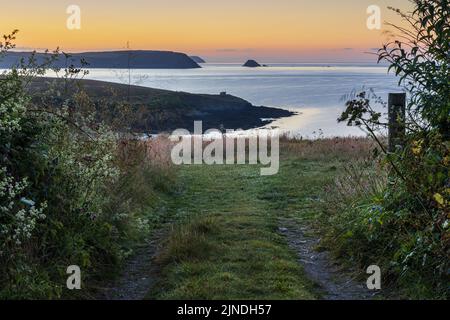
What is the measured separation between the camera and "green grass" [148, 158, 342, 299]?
219 inches

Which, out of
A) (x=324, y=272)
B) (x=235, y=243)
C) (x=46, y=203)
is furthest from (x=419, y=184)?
(x=46, y=203)

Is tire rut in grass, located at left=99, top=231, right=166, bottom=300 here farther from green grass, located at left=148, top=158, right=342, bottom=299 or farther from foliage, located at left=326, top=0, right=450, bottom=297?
foliage, located at left=326, top=0, right=450, bottom=297

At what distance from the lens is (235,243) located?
735 cm

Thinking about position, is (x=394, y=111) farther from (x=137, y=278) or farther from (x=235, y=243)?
(x=137, y=278)

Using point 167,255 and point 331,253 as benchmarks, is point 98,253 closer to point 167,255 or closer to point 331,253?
point 167,255

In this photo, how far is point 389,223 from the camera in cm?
623

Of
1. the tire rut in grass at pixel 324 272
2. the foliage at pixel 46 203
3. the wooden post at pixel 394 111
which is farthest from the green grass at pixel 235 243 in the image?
the wooden post at pixel 394 111

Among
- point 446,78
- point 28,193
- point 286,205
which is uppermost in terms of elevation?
point 446,78

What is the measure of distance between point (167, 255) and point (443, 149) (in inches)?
143

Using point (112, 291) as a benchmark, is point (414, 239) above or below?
above

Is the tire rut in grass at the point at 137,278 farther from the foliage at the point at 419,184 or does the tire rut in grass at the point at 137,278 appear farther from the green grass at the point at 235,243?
the foliage at the point at 419,184

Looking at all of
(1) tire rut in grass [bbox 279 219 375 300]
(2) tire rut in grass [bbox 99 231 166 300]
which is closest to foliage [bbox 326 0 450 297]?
(1) tire rut in grass [bbox 279 219 375 300]
